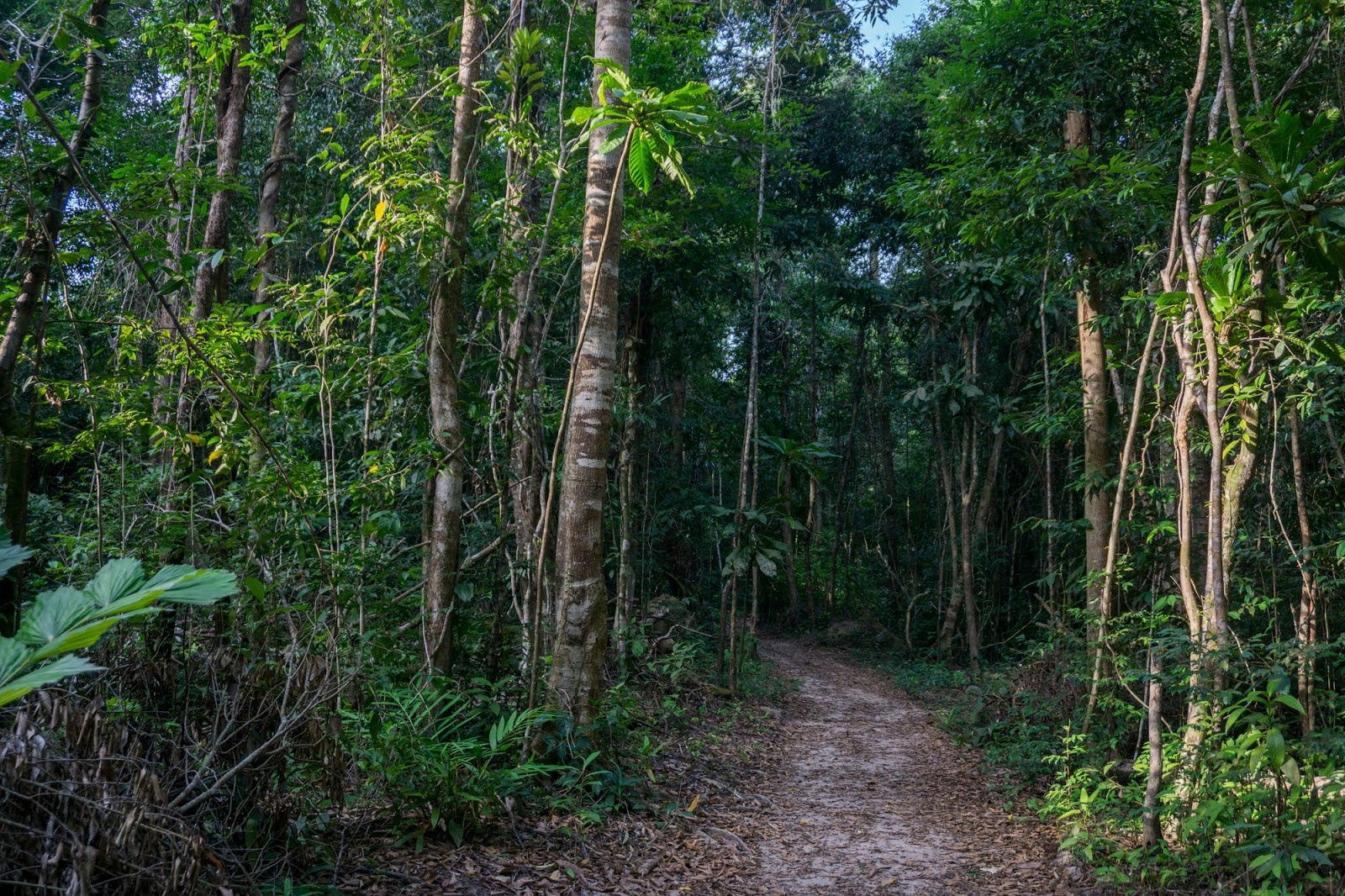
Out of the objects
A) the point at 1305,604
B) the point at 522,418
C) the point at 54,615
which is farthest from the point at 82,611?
the point at 1305,604

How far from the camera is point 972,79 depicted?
9.35 meters

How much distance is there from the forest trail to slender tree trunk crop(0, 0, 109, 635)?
3752 millimetres

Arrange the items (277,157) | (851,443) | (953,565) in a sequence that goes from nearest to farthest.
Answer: (277,157) → (953,565) → (851,443)

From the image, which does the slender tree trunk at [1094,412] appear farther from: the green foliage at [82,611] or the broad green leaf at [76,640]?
the broad green leaf at [76,640]

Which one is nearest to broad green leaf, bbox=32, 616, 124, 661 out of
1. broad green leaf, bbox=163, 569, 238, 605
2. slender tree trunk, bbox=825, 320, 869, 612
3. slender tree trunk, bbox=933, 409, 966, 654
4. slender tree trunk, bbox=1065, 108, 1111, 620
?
broad green leaf, bbox=163, 569, 238, 605

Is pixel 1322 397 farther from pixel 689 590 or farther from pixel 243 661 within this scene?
pixel 689 590

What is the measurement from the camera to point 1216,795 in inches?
170

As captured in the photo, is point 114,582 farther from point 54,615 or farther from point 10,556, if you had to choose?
point 10,556

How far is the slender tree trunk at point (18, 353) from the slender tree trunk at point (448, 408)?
239 cm

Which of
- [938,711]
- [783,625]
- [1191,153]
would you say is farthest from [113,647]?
[783,625]

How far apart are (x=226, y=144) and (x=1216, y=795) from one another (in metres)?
7.53

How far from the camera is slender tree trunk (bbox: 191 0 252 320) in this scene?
536 cm

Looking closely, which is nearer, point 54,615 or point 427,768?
point 54,615

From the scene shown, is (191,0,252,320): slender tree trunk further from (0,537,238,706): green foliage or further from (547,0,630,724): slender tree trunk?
(0,537,238,706): green foliage
